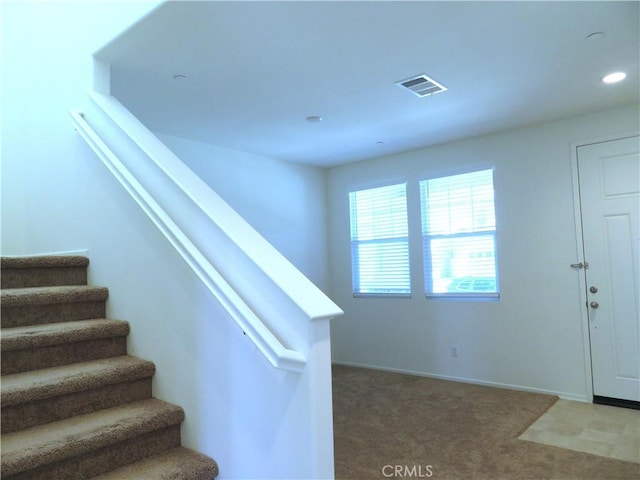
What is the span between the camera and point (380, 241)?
5035 millimetres

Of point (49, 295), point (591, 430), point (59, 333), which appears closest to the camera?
point (59, 333)

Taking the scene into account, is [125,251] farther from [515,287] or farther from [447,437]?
[515,287]

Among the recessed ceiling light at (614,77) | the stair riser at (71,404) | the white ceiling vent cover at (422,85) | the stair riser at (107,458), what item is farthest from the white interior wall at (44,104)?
the recessed ceiling light at (614,77)

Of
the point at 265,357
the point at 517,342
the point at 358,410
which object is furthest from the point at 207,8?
the point at 517,342

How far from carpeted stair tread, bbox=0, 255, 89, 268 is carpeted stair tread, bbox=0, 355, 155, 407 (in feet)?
2.35

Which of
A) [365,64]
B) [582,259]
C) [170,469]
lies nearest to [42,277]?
[170,469]

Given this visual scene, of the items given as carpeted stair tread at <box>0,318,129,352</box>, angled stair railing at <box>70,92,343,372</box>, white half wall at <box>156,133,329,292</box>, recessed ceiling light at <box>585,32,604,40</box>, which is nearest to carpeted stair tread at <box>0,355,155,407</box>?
carpeted stair tread at <box>0,318,129,352</box>

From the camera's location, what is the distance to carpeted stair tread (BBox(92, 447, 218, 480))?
4.96 feet

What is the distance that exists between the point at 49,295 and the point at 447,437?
2634 millimetres

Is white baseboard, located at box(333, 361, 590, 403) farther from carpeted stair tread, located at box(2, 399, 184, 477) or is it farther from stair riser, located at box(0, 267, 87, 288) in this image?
stair riser, located at box(0, 267, 87, 288)

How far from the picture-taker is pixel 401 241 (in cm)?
486

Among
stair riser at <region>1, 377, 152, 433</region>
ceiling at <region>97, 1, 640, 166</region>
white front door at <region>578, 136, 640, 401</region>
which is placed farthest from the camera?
white front door at <region>578, 136, 640, 401</region>

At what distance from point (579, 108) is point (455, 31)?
1.96 meters

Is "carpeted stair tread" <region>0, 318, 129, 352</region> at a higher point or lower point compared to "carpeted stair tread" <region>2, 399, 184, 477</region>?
higher
